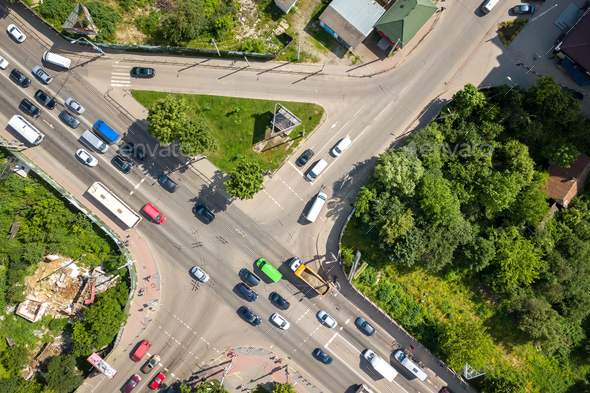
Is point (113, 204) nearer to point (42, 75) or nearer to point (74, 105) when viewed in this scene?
point (74, 105)

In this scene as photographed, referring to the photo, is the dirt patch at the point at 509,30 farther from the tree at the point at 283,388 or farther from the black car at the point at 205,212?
the tree at the point at 283,388

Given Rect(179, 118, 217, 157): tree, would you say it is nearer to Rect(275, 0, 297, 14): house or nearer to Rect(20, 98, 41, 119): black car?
Rect(275, 0, 297, 14): house

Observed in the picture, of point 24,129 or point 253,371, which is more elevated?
point 24,129

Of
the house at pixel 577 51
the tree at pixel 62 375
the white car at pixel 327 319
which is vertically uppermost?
the house at pixel 577 51

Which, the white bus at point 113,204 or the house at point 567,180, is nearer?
the white bus at point 113,204

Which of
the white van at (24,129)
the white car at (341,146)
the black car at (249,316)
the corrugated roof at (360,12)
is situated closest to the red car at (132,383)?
the black car at (249,316)

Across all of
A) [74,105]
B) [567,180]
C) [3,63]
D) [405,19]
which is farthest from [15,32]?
[567,180]

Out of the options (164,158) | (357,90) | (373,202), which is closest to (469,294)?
(373,202)
